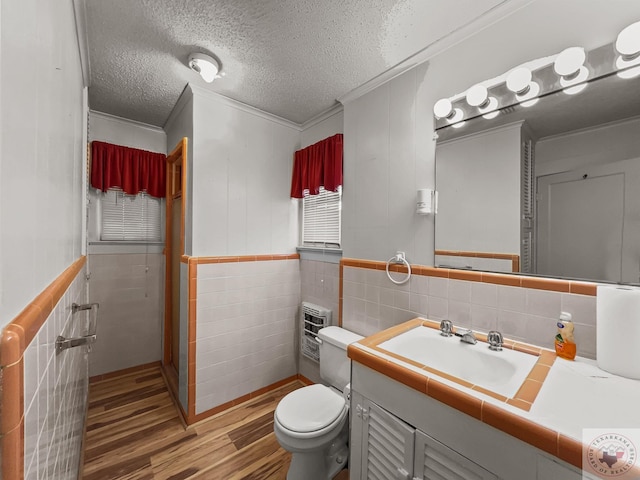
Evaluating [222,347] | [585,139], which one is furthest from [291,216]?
[585,139]

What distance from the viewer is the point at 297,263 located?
2602 mm

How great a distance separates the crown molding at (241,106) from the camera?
6.54 ft

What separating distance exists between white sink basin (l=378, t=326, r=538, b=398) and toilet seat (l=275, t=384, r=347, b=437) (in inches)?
23.9

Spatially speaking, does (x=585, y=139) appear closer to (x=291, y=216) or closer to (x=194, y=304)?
(x=291, y=216)

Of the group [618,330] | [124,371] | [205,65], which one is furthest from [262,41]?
[124,371]

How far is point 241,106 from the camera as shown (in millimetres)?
2207

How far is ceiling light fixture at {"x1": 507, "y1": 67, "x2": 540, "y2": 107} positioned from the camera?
1211mm

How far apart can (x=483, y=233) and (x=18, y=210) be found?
1.68 m

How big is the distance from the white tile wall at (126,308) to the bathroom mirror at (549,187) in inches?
109

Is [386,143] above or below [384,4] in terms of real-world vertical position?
below

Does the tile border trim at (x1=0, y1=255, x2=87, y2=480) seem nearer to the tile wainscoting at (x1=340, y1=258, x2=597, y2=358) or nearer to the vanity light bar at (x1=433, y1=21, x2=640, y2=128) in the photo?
the tile wainscoting at (x1=340, y1=258, x2=597, y2=358)

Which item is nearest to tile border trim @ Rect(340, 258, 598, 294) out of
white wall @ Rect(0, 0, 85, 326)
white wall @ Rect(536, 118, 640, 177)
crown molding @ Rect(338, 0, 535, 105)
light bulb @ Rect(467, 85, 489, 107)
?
white wall @ Rect(536, 118, 640, 177)

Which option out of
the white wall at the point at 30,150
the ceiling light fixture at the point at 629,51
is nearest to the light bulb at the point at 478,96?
the ceiling light fixture at the point at 629,51

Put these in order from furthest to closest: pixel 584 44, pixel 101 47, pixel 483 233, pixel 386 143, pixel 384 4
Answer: pixel 386 143 → pixel 101 47 → pixel 483 233 → pixel 384 4 → pixel 584 44
